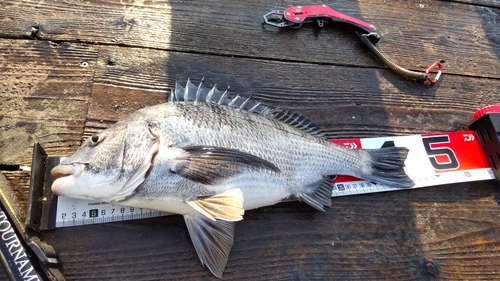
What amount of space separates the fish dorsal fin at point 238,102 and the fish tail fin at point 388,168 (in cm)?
31

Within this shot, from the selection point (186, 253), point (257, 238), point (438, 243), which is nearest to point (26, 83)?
point (186, 253)

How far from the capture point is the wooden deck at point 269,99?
1570 millimetres

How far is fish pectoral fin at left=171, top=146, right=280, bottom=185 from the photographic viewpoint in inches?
55.2

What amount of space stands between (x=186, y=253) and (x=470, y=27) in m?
2.63

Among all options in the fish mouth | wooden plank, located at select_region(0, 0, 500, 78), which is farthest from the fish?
wooden plank, located at select_region(0, 0, 500, 78)

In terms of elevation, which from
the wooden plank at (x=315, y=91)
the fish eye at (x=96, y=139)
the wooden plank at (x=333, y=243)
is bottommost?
the wooden plank at (x=333, y=243)

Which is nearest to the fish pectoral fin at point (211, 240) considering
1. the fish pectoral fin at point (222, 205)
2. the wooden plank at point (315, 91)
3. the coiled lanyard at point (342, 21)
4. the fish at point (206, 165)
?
the fish at point (206, 165)

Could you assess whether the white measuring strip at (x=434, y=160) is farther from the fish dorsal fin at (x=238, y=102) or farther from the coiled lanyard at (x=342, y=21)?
the coiled lanyard at (x=342, y=21)

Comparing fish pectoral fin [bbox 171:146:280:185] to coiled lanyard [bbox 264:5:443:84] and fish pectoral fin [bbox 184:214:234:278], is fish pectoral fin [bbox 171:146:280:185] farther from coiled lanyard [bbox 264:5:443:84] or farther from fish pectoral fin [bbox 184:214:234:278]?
coiled lanyard [bbox 264:5:443:84]

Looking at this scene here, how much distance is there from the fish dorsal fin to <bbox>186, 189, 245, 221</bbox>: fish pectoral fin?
507 millimetres

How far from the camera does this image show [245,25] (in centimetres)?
222

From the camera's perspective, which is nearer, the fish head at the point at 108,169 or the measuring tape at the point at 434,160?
the fish head at the point at 108,169

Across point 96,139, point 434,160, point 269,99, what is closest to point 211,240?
point 96,139

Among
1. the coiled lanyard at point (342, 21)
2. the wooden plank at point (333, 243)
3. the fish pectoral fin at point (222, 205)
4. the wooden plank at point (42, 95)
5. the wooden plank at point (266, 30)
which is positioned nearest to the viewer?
the fish pectoral fin at point (222, 205)
